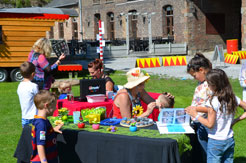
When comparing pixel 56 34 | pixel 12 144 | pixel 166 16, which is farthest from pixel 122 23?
pixel 12 144

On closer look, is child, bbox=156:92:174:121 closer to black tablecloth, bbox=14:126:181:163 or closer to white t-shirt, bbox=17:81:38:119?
black tablecloth, bbox=14:126:181:163

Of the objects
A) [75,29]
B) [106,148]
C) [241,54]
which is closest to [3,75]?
[106,148]

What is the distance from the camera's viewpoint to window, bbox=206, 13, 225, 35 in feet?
85.7

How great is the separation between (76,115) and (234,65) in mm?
14465

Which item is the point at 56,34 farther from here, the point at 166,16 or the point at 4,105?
the point at 4,105

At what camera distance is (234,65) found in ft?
55.2

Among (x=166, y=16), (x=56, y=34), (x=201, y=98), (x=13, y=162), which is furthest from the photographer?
(x=56, y=34)

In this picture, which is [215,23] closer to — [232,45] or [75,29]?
[232,45]

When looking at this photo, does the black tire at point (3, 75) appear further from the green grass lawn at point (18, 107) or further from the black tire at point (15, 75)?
the green grass lawn at point (18, 107)

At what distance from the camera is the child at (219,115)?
307cm

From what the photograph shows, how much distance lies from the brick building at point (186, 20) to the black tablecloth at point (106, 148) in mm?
18727

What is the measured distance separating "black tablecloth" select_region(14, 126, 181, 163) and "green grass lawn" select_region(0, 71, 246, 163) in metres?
1.68

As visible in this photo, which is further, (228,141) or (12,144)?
(12,144)

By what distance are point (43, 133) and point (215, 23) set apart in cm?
2540
